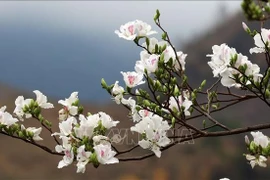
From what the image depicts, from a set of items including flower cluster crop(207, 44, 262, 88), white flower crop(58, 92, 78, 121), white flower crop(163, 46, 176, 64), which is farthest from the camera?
white flower crop(58, 92, 78, 121)

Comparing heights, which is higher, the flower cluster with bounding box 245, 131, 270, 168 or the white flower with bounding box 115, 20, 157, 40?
the white flower with bounding box 115, 20, 157, 40

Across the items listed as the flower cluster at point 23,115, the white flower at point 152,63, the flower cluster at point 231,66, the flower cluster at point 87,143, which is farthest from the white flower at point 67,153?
the flower cluster at point 231,66

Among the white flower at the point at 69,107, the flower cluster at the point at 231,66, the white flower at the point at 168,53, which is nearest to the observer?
the flower cluster at the point at 231,66

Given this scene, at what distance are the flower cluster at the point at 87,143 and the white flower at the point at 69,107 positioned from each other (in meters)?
0.07

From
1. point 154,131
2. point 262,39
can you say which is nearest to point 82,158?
point 154,131

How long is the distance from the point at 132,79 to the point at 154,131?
12cm

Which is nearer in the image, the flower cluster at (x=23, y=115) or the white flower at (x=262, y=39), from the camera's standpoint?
the white flower at (x=262, y=39)

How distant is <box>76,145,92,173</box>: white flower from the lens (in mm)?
939

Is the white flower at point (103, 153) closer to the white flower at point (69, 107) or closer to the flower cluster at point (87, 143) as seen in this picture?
the flower cluster at point (87, 143)

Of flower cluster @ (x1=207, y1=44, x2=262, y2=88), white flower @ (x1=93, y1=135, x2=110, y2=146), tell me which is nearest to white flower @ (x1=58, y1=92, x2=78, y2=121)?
white flower @ (x1=93, y1=135, x2=110, y2=146)

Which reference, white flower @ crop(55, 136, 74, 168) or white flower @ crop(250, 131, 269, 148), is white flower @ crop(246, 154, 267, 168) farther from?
white flower @ crop(55, 136, 74, 168)

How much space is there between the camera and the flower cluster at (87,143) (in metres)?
0.94

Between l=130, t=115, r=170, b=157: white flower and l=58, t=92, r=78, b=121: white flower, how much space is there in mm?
177

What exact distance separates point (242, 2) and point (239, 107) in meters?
6.14
